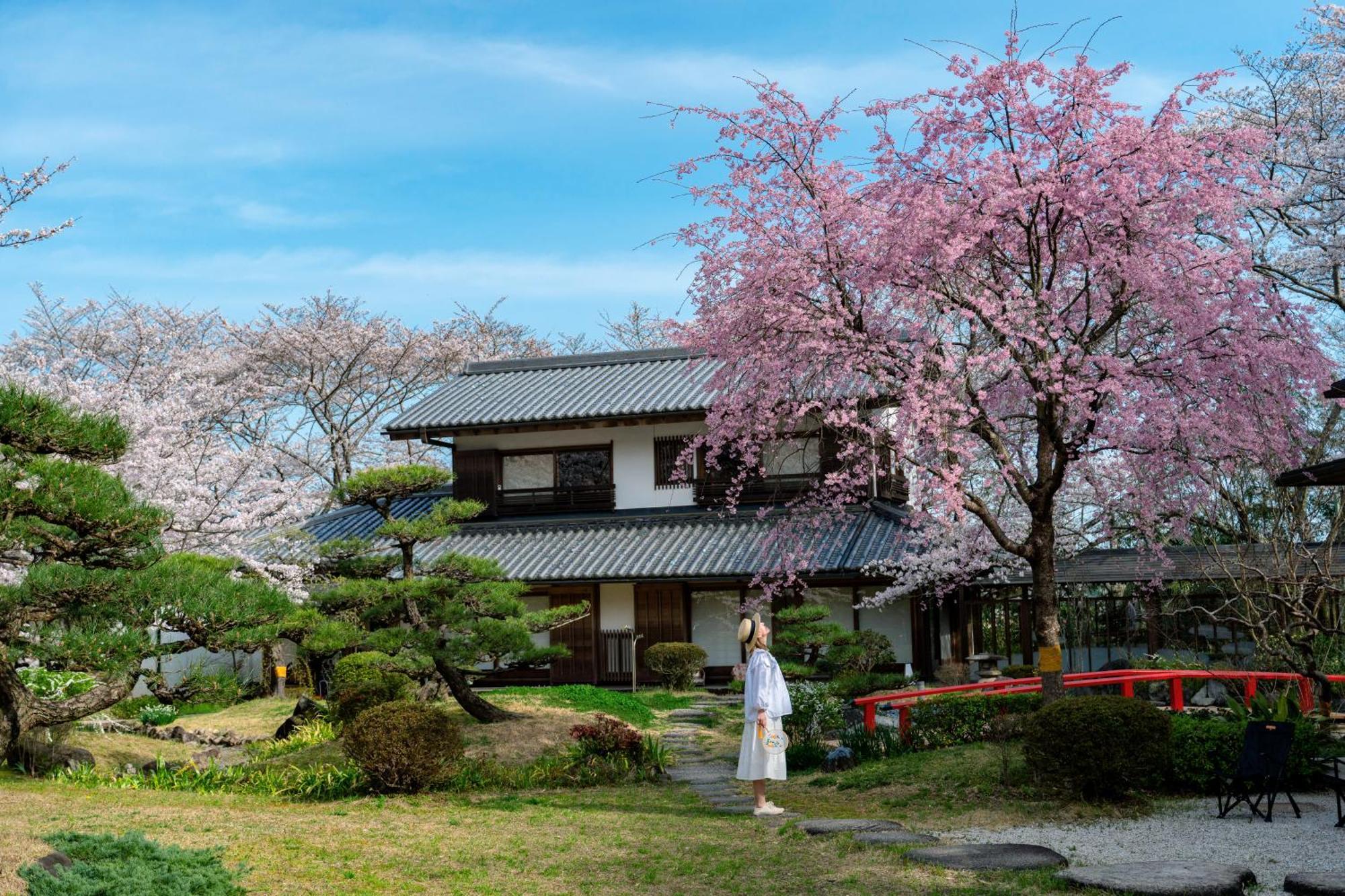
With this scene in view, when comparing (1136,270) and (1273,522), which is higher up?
(1136,270)

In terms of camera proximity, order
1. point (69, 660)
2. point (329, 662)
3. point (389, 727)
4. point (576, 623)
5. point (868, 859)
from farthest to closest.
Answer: point (576, 623)
point (329, 662)
point (389, 727)
point (69, 660)
point (868, 859)

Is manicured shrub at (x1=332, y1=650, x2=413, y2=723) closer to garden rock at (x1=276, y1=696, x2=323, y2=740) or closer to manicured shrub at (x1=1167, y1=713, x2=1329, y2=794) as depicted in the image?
garden rock at (x1=276, y1=696, x2=323, y2=740)

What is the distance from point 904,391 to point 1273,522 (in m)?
4.82

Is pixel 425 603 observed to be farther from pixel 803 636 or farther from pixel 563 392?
pixel 563 392

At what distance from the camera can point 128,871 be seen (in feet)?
20.1

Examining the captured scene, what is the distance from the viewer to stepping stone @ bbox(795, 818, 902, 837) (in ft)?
29.1

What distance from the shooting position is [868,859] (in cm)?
781

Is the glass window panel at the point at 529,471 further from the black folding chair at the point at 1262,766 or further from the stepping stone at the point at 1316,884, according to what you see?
the stepping stone at the point at 1316,884

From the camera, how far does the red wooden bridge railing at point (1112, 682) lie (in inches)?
513

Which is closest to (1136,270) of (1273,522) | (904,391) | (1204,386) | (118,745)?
(1204,386)

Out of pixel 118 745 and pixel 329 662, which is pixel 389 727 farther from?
pixel 329 662

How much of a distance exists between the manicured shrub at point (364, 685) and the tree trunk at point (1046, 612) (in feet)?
25.2

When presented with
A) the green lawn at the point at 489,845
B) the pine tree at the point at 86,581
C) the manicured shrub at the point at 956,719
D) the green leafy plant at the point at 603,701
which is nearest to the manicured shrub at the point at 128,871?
the green lawn at the point at 489,845

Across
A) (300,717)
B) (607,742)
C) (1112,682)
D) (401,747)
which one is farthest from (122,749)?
(1112,682)
